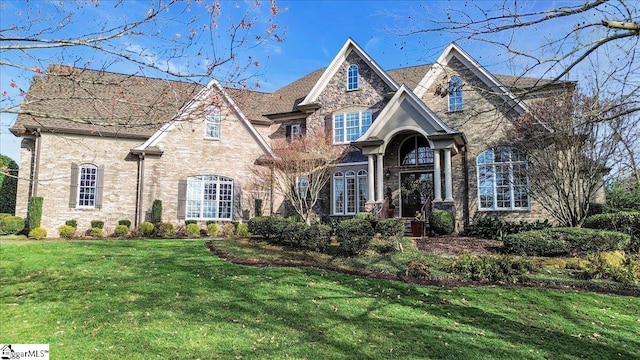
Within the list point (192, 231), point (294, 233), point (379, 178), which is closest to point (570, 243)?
point (294, 233)

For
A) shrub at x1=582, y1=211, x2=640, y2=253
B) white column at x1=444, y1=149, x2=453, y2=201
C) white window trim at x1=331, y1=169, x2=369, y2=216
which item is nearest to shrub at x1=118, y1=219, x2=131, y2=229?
white window trim at x1=331, y1=169, x2=369, y2=216

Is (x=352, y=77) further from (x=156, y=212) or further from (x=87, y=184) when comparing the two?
(x=87, y=184)

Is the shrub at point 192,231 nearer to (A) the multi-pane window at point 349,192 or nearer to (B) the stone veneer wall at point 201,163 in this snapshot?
(B) the stone veneer wall at point 201,163

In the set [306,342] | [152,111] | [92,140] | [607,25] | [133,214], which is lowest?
[306,342]

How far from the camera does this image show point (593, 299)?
8344 millimetres

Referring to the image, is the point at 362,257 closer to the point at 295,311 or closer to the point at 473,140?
the point at 295,311

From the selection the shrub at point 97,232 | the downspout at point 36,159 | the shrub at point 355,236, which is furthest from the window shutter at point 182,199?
the shrub at point 355,236

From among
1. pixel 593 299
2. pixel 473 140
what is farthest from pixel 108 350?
pixel 473 140

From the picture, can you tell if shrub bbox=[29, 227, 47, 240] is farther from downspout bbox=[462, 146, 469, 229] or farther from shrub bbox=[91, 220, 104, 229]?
downspout bbox=[462, 146, 469, 229]

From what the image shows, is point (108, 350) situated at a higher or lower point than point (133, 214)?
lower

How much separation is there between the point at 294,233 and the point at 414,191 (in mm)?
8612

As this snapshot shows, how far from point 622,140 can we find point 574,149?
1.57 m

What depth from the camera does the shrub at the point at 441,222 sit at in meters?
16.2

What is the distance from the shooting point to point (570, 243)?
11.6m
